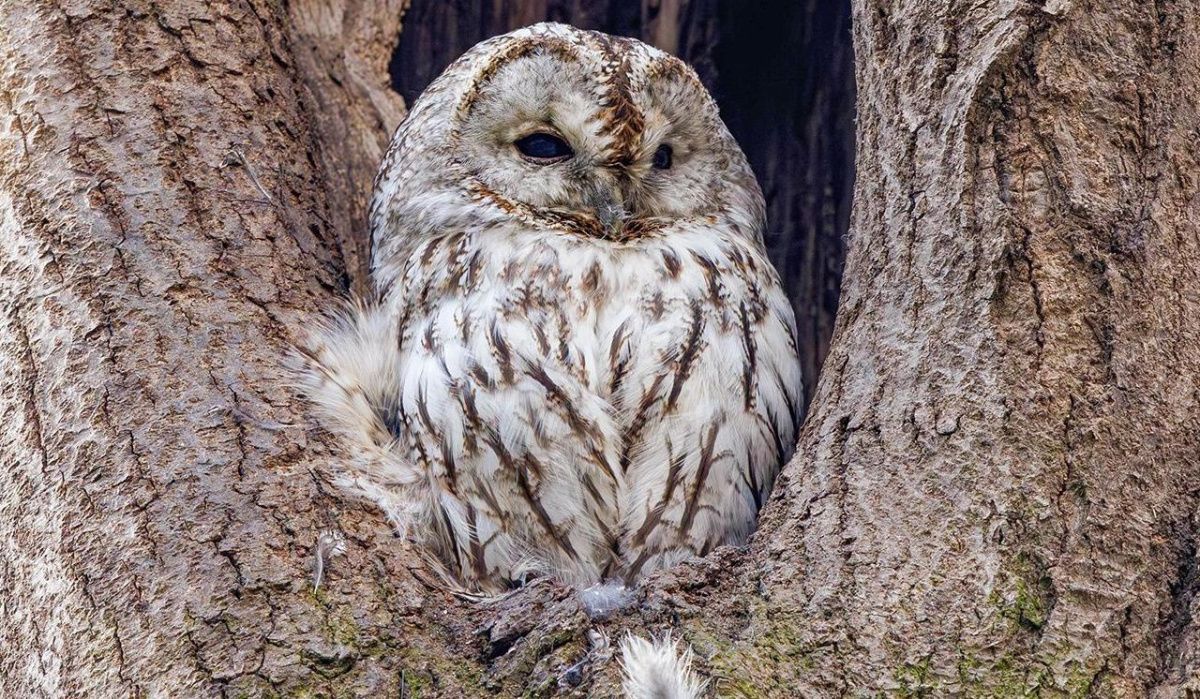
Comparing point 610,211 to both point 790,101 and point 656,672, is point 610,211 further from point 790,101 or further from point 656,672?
point 656,672

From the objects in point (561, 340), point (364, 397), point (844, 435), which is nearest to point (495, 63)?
point (561, 340)

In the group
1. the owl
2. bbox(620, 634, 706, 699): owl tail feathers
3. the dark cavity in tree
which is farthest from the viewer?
the dark cavity in tree

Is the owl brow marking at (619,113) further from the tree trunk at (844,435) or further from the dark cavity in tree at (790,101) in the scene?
the dark cavity in tree at (790,101)

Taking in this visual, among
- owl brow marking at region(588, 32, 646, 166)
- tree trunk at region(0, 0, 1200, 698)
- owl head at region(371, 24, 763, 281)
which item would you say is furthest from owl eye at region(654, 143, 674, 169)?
tree trunk at region(0, 0, 1200, 698)

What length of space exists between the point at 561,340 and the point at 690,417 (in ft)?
0.90

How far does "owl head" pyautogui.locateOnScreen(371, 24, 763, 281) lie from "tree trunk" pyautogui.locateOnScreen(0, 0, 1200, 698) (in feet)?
1.63

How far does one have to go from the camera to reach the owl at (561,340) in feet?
7.50

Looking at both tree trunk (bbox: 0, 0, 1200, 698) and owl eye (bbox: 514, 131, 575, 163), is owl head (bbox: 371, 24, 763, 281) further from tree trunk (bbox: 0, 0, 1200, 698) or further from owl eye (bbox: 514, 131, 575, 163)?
tree trunk (bbox: 0, 0, 1200, 698)

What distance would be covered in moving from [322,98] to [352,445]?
3.71 feet

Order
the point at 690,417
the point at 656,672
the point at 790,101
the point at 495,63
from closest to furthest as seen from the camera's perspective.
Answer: the point at 656,672 → the point at 690,417 → the point at 495,63 → the point at 790,101

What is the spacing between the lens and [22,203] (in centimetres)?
210

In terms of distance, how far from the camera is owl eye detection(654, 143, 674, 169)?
2.62 metres

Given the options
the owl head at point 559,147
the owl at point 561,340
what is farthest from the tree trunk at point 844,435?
the owl head at point 559,147

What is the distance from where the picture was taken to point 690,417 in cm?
231
